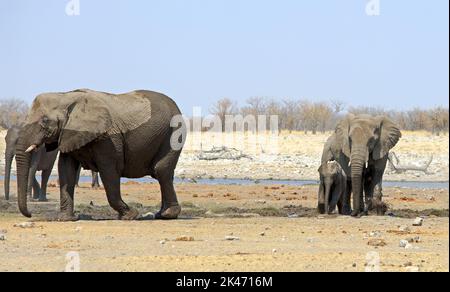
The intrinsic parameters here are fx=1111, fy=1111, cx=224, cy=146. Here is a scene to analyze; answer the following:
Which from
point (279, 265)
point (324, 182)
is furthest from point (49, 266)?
point (324, 182)

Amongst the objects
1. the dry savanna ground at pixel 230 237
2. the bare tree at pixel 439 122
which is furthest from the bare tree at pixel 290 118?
the dry savanna ground at pixel 230 237

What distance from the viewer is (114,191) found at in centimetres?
1905

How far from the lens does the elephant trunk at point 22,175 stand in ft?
58.7

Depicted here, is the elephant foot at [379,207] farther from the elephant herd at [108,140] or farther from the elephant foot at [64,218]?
the elephant foot at [64,218]

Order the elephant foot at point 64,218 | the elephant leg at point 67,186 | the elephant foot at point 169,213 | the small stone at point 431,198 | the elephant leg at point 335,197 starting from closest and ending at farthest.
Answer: the elephant foot at point 64,218 → the elephant leg at point 67,186 → the elephant foot at point 169,213 → the elephant leg at point 335,197 → the small stone at point 431,198

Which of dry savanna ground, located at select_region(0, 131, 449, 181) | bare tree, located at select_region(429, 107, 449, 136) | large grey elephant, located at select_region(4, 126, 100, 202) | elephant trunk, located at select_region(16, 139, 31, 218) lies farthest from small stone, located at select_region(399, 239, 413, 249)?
bare tree, located at select_region(429, 107, 449, 136)

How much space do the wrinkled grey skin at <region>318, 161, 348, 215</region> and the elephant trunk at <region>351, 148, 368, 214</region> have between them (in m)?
0.64

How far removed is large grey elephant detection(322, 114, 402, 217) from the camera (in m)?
21.5

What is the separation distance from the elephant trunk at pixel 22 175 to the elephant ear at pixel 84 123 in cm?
64

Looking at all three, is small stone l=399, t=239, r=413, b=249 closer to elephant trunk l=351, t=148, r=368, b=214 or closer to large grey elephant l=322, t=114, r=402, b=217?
elephant trunk l=351, t=148, r=368, b=214

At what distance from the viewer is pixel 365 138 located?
22.0 m

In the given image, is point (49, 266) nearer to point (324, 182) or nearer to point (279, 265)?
point (279, 265)

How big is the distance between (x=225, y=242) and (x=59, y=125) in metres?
4.59
